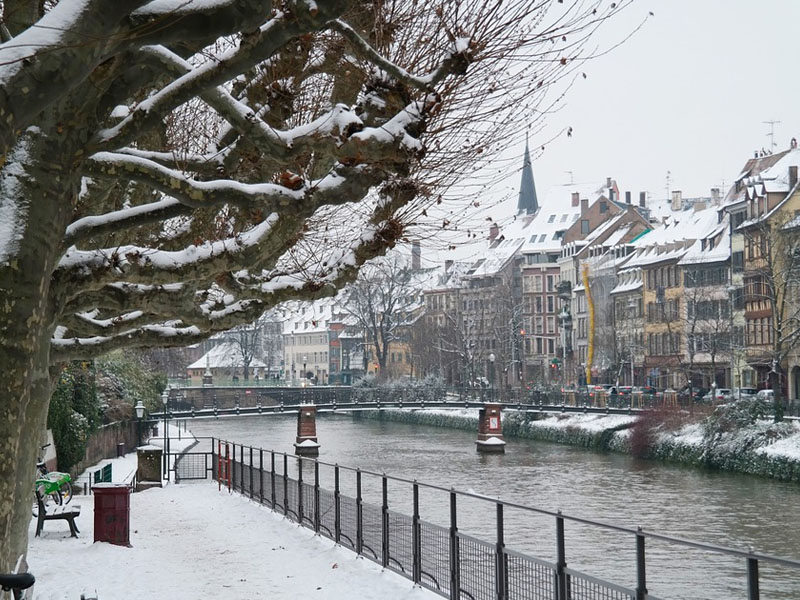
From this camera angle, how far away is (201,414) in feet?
→ 222

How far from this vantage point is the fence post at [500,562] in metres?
11.5

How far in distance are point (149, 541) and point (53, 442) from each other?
18.0m

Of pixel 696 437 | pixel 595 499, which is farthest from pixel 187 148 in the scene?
pixel 696 437

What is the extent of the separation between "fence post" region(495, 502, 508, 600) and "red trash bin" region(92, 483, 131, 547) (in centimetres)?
671

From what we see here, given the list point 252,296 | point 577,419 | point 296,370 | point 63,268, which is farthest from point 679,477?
point 296,370

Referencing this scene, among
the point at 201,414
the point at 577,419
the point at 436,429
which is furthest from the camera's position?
the point at 436,429

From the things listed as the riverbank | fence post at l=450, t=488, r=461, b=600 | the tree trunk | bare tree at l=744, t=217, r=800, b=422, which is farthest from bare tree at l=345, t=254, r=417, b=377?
the tree trunk

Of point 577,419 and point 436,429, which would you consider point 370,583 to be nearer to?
point 577,419

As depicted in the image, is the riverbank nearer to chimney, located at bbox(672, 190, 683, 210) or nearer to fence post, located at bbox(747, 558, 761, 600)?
fence post, located at bbox(747, 558, 761, 600)

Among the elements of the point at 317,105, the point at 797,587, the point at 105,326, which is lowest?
the point at 797,587

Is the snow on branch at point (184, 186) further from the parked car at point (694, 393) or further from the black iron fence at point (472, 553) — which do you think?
the parked car at point (694, 393)

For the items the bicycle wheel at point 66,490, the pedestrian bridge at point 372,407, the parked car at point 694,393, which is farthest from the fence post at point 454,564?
the parked car at point 694,393

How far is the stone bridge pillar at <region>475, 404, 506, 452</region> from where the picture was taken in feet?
194

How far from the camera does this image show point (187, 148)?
11336 millimetres
